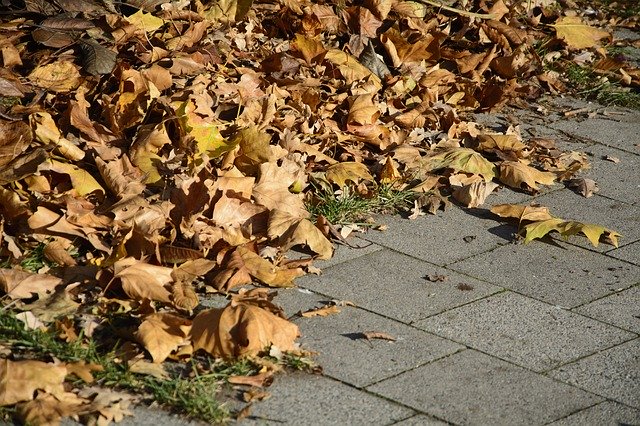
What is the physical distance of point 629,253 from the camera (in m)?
4.34

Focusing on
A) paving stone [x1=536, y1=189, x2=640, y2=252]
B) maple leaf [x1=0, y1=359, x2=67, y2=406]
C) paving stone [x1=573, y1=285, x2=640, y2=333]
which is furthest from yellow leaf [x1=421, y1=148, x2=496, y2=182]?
maple leaf [x1=0, y1=359, x2=67, y2=406]

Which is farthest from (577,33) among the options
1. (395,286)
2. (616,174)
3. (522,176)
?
(395,286)

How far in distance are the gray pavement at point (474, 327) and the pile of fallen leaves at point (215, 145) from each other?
15 centimetres

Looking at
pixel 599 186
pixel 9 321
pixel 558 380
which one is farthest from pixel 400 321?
pixel 599 186

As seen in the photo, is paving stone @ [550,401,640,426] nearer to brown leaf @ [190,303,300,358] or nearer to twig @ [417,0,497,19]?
brown leaf @ [190,303,300,358]

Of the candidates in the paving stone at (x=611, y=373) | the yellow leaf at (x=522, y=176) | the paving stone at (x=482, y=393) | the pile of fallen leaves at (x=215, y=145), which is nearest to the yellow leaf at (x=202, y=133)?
the pile of fallen leaves at (x=215, y=145)

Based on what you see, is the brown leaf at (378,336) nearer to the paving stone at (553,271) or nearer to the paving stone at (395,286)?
the paving stone at (395,286)

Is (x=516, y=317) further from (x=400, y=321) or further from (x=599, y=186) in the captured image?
(x=599, y=186)

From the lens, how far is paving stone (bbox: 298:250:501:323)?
3.78 metres

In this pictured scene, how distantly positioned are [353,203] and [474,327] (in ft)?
3.32

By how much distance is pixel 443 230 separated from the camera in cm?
444

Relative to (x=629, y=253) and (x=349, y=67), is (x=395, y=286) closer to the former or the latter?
(x=629, y=253)

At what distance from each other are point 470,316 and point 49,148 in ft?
5.77

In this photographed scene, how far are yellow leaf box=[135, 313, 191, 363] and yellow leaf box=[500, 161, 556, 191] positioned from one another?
203 centimetres
